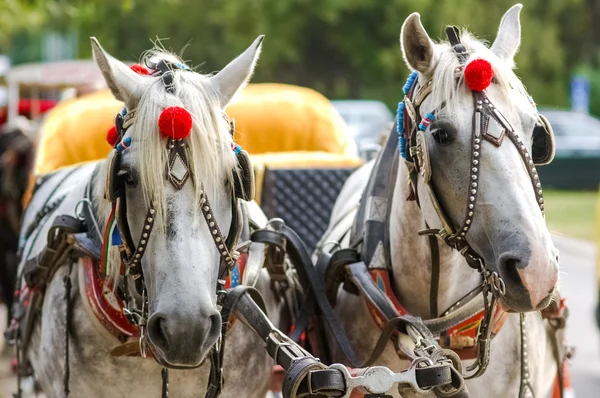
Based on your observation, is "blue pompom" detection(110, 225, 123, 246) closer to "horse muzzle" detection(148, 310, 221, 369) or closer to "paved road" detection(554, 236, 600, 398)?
"horse muzzle" detection(148, 310, 221, 369)

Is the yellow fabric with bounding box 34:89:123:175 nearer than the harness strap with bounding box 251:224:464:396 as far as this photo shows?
No

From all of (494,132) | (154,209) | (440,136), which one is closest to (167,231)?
(154,209)

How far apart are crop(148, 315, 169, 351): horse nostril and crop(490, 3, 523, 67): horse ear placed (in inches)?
58.3

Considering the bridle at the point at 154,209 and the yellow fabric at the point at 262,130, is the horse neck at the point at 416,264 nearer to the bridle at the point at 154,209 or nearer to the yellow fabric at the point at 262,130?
the bridle at the point at 154,209

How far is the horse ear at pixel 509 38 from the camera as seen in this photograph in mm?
3354

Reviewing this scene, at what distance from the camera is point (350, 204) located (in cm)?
457

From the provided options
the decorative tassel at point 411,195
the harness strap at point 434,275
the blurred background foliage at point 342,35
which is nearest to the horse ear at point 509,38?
the decorative tassel at point 411,195

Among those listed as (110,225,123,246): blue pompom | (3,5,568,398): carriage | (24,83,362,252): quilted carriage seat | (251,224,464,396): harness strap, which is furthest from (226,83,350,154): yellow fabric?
(110,225,123,246): blue pompom

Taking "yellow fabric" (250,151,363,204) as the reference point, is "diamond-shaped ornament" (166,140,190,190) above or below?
above

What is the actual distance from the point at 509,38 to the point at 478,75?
479mm

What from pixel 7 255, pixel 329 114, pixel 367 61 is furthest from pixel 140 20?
pixel 329 114

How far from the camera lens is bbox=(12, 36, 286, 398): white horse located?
8.95ft

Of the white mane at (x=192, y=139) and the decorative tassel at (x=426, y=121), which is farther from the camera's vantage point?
the decorative tassel at (x=426, y=121)

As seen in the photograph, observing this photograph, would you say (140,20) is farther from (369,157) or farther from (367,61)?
(369,157)
